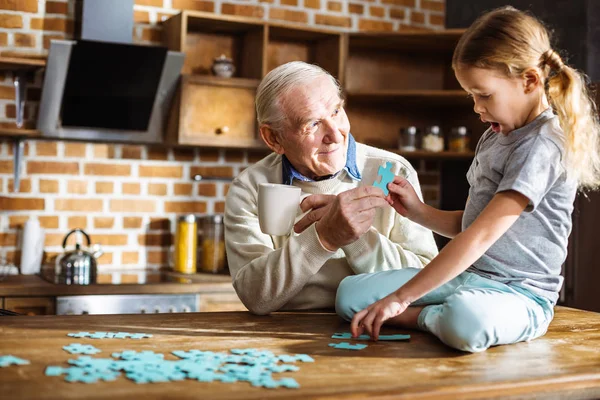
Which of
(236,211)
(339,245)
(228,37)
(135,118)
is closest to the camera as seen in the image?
(339,245)

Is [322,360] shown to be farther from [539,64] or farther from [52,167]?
[52,167]

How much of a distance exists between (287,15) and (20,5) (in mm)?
1366

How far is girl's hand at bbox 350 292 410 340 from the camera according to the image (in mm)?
1483

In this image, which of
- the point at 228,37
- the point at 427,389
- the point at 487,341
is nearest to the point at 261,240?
the point at 487,341

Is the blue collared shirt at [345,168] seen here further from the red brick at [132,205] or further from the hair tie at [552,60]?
the red brick at [132,205]

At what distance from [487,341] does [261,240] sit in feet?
2.56

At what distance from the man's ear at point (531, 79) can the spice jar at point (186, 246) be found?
241cm

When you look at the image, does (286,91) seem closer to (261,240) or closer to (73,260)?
(261,240)

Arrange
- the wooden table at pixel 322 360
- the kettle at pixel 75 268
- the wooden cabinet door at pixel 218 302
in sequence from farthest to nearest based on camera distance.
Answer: the wooden cabinet door at pixel 218 302 → the kettle at pixel 75 268 → the wooden table at pixel 322 360

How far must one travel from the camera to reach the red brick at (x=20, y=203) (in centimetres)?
363

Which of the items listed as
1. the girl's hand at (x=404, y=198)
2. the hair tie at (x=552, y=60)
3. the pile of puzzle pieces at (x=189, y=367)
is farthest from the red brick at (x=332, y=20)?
the pile of puzzle pieces at (x=189, y=367)

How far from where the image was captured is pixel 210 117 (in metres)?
3.75

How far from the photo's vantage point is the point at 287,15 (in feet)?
13.7

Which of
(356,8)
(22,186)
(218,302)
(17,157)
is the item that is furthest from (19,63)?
(356,8)
